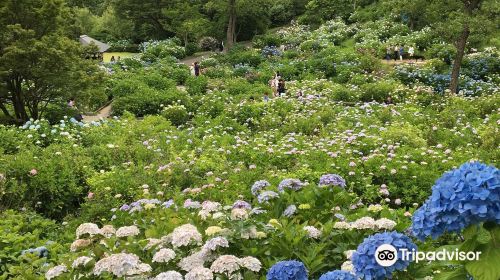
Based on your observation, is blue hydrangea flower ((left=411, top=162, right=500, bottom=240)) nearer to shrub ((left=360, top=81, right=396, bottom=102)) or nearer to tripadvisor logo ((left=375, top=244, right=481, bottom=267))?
tripadvisor logo ((left=375, top=244, right=481, bottom=267))

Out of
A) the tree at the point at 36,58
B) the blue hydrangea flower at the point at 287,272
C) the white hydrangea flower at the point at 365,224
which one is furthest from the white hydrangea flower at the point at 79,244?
the tree at the point at 36,58

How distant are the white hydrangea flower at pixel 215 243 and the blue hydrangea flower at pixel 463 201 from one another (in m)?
1.32

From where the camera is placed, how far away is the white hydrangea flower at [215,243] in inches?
126

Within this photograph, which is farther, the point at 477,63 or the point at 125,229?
the point at 477,63

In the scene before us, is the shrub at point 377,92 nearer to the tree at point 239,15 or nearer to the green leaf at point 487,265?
the tree at point 239,15

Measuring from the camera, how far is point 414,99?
1580 centimetres

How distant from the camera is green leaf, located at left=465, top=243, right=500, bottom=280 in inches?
84.3

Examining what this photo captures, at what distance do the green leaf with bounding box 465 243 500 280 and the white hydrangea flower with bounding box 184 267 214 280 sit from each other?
1496mm

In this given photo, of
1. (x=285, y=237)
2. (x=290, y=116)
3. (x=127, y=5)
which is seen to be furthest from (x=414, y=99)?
(x=127, y=5)

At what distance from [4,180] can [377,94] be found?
42.4 ft

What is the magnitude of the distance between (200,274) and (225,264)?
0.18m

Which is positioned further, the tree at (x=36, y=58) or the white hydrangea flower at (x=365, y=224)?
the tree at (x=36, y=58)

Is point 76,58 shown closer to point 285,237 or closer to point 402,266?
point 285,237

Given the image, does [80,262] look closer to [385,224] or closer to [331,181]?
[385,224]
